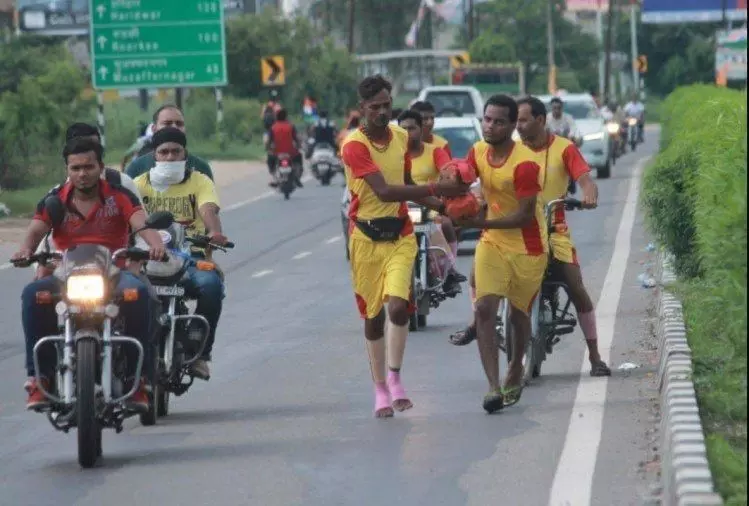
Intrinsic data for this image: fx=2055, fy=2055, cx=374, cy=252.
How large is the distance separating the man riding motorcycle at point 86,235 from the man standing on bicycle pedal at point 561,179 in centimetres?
300

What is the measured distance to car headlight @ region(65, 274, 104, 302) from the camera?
9.52 meters

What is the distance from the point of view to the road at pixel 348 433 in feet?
29.7

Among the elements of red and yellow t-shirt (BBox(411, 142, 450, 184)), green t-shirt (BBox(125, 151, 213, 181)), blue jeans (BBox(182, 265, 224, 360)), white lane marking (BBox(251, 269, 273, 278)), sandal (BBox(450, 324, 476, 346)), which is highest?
green t-shirt (BBox(125, 151, 213, 181))

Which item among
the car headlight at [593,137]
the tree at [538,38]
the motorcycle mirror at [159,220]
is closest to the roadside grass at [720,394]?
the motorcycle mirror at [159,220]

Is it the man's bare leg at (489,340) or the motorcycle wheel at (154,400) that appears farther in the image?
the man's bare leg at (489,340)

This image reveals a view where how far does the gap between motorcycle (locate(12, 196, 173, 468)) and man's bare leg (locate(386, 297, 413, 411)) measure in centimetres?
Answer: 181

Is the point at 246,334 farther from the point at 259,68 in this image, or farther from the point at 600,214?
the point at 259,68

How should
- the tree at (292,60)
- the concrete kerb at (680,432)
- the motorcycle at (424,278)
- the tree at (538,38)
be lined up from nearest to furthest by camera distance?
1. the concrete kerb at (680,432)
2. the motorcycle at (424,278)
3. the tree at (292,60)
4. the tree at (538,38)

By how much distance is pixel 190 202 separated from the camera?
458 inches

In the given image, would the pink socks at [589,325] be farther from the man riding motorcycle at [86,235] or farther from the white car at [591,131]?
the white car at [591,131]

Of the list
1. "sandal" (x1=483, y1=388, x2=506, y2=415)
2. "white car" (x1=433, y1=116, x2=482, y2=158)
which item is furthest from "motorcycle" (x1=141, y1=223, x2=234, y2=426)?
"white car" (x1=433, y1=116, x2=482, y2=158)

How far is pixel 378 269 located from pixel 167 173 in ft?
4.36

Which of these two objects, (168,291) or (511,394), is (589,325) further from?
(168,291)

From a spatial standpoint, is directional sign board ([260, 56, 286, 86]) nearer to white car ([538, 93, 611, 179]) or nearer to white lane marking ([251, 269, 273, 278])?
white car ([538, 93, 611, 179])
